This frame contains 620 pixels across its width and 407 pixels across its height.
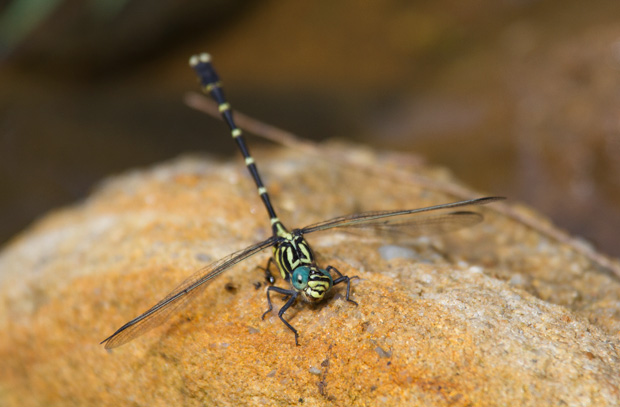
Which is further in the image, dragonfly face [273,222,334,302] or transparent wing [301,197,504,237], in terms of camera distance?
transparent wing [301,197,504,237]

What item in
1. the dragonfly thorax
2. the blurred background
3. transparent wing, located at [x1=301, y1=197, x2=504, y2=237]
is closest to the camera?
the dragonfly thorax

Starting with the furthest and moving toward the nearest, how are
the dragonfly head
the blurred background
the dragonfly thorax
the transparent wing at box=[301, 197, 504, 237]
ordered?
the blurred background → the transparent wing at box=[301, 197, 504, 237] → the dragonfly thorax → the dragonfly head

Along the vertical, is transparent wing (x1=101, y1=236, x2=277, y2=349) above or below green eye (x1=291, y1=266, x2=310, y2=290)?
above

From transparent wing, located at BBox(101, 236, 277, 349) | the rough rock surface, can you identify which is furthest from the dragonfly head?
transparent wing, located at BBox(101, 236, 277, 349)

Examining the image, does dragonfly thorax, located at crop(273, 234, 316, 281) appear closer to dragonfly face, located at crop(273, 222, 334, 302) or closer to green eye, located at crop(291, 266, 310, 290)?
dragonfly face, located at crop(273, 222, 334, 302)

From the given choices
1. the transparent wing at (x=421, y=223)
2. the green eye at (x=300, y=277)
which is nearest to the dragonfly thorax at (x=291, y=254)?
the green eye at (x=300, y=277)

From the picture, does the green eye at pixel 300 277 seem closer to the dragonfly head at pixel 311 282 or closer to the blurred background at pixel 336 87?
the dragonfly head at pixel 311 282
